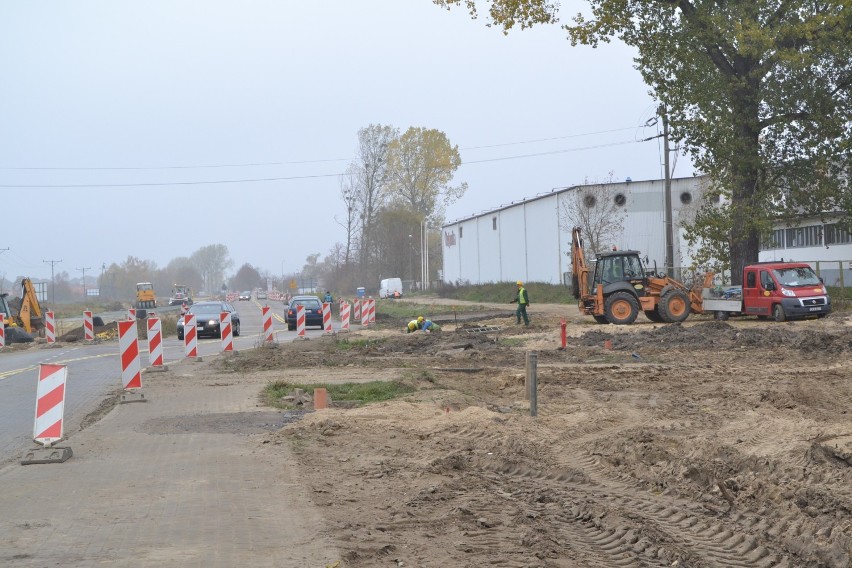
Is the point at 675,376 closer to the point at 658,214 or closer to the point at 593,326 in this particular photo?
the point at 593,326

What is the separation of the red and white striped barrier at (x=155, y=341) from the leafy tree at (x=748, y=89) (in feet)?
56.9

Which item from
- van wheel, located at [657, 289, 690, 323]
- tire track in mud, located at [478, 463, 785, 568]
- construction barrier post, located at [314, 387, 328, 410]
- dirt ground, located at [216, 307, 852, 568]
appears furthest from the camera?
van wheel, located at [657, 289, 690, 323]

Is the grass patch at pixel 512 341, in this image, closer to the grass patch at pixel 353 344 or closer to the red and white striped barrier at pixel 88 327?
the grass patch at pixel 353 344

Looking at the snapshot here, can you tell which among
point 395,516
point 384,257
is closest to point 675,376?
point 395,516

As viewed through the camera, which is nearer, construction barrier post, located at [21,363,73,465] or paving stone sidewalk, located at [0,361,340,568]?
paving stone sidewalk, located at [0,361,340,568]

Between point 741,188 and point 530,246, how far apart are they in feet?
118

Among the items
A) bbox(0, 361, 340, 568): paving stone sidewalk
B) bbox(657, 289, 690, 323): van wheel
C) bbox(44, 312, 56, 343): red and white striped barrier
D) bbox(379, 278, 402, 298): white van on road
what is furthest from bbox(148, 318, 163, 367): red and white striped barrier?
bbox(379, 278, 402, 298): white van on road

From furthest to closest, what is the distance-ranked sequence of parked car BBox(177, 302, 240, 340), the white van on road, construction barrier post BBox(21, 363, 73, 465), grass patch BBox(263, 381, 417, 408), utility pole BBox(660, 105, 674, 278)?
the white van on road < utility pole BBox(660, 105, 674, 278) < parked car BBox(177, 302, 240, 340) < grass patch BBox(263, 381, 417, 408) < construction barrier post BBox(21, 363, 73, 465)

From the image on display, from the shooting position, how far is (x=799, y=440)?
10.3 m

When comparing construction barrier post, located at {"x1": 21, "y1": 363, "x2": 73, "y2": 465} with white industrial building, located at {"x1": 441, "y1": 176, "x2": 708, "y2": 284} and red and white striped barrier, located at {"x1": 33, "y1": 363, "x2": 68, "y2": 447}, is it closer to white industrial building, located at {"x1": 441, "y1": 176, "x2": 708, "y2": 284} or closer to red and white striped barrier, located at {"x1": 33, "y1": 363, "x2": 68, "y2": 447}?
red and white striped barrier, located at {"x1": 33, "y1": 363, "x2": 68, "y2": 447}

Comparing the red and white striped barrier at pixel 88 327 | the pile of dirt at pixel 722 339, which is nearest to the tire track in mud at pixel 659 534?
the pile of dirt at pixel 722 339

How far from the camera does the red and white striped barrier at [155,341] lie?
2181 cm

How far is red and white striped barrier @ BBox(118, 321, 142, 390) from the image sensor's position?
16.7m

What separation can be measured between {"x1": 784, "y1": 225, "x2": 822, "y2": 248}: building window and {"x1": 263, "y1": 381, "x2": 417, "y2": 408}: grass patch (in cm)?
4375
